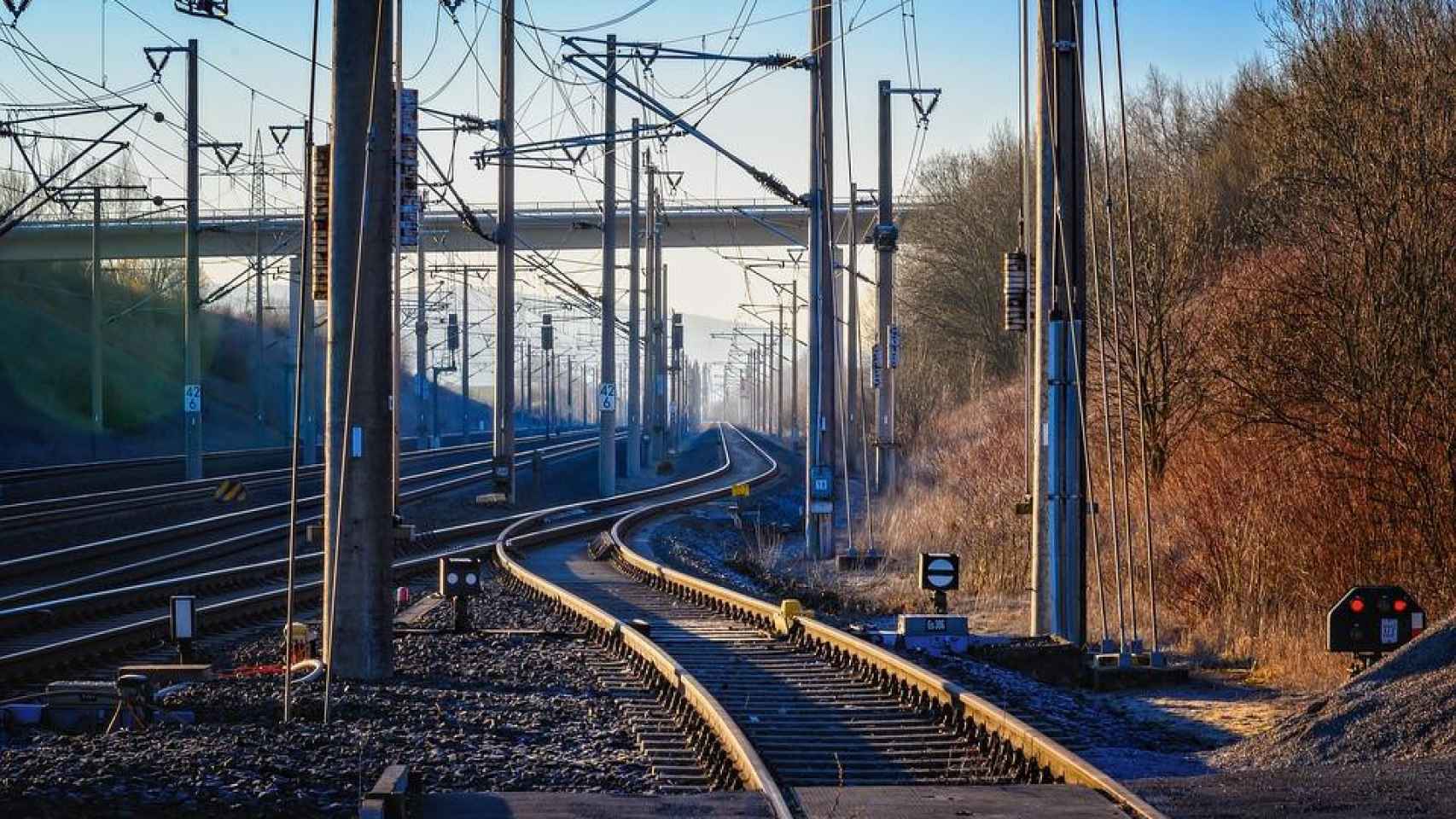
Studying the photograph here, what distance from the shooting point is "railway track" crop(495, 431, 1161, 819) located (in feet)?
28.9

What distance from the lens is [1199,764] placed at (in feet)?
31.8

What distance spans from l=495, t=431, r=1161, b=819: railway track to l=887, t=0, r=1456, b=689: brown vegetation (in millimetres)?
3138

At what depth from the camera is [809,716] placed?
11.3 metres

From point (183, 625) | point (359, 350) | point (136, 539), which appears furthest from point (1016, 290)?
point (136, 539)

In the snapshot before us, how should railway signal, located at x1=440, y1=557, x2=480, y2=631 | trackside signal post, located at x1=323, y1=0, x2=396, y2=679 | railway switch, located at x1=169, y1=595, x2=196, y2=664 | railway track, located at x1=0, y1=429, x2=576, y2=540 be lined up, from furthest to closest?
1. railway track, located at x1=0, y1=429, x2=576, y2=540
2. railway signal, located at x1=440, y1=557, x2=480, y2=631
3. railway switch, located at x1=169, y1=595, x2=196, y2=664
4. trackside signal post, located at x1=323, y1=0, x2=396, y2=679

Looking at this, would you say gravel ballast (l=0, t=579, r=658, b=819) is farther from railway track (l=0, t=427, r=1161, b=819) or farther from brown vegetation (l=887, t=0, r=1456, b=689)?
brown vegetation (l=887, t=0, r=1456, b=689)

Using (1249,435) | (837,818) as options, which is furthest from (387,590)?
(1249,435)

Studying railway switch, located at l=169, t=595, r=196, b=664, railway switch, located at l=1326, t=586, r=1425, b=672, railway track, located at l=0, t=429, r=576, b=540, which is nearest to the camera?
railway switch, located at l=1326, t=586, r=1425, b=672

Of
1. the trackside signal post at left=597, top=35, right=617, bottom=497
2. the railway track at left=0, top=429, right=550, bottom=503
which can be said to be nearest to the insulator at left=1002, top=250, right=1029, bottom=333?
the trackside signal post at left=597, top=35, right=617, bottom=497

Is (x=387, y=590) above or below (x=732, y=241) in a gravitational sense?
below

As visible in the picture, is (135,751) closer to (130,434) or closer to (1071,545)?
(1071,545)

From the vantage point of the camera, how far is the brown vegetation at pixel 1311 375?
15.9 meters

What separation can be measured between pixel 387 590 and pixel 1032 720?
5396 mm

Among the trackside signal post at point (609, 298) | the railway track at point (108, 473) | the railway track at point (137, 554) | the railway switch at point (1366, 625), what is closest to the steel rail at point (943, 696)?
the railway switch at point (1366, 625)
